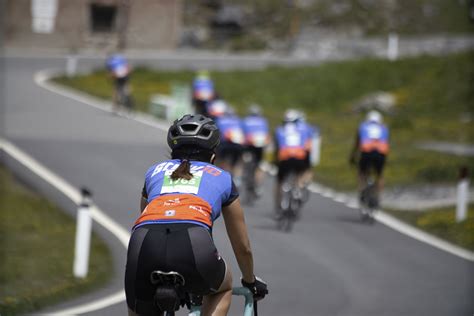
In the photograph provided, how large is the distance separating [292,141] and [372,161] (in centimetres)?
199

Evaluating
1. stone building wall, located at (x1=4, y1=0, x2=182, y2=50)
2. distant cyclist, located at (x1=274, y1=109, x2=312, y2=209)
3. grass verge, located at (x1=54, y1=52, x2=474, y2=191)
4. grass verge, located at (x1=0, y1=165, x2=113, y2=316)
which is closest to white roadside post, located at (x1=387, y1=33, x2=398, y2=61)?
grass verge, located at (x1=54, y1=52, x2=474, y2=191)

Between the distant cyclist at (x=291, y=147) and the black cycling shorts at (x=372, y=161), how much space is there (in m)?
1.56

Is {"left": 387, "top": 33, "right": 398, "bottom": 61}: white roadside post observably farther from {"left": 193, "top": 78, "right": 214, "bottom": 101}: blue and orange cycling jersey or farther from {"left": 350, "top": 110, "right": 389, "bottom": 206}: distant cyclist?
{"left": 350, "top": 110, "right": 389, "bottom": 206}: distant cyclist

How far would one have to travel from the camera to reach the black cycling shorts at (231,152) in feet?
63.4

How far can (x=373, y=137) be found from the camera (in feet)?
58.5

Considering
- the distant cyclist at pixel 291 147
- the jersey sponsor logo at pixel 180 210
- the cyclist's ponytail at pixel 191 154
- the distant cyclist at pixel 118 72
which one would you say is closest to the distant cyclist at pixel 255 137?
the distant cyclist at pixel 291 147

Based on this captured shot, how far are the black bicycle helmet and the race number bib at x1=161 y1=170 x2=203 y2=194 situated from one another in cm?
17

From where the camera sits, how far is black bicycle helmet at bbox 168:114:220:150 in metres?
5.38

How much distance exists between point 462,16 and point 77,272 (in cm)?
4132

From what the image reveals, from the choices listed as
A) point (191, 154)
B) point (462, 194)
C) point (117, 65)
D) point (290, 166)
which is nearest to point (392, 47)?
point (117, 65)

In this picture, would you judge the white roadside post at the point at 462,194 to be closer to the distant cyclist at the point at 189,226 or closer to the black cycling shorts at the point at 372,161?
the black cycling shorts at the point at 372,161

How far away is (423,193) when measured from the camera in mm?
22297

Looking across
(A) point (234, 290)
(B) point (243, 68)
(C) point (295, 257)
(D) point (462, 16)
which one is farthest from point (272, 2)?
(A) point (234, 290)

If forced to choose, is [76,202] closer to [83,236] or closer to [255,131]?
[255,131]
